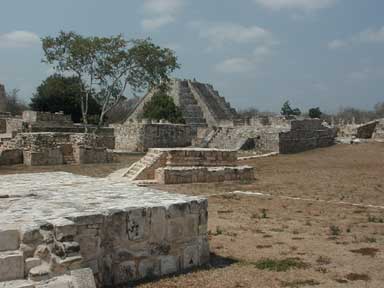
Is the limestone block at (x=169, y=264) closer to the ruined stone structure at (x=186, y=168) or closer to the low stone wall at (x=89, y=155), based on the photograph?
the ruined stone structure at (x=186, y=168)

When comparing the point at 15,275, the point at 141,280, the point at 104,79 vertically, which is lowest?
the point at 141,280

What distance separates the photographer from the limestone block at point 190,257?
6.16m

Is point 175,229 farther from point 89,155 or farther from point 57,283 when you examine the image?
point 89,155

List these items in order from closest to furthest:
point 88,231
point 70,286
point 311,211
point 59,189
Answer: point 70,286 < point 88,231 < point 59,189 < point 311,211

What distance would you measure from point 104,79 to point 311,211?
23.3m

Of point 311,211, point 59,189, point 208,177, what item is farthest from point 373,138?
point 59,189

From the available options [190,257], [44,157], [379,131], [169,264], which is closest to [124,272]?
[169,264]

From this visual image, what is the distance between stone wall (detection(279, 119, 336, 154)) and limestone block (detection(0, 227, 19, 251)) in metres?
24.6

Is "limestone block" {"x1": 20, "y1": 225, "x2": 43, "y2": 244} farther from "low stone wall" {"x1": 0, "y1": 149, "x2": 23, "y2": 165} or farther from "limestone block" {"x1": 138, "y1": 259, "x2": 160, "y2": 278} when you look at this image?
"low stone wall" {"x1": 0, "y1": 149, "x2": 23, "y2": 165}

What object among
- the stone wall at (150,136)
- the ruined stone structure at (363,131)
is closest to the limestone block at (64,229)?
the stone wall at (150,136)

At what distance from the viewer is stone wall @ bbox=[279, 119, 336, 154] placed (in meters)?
29.0

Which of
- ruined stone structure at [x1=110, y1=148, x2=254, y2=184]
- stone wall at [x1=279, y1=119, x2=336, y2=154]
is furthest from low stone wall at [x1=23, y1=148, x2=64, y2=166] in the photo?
stone wall at [x1=279, y1=119, x2=336, y2=154]

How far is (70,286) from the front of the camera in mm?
4520

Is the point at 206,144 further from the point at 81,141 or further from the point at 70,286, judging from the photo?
the point at 70,286
